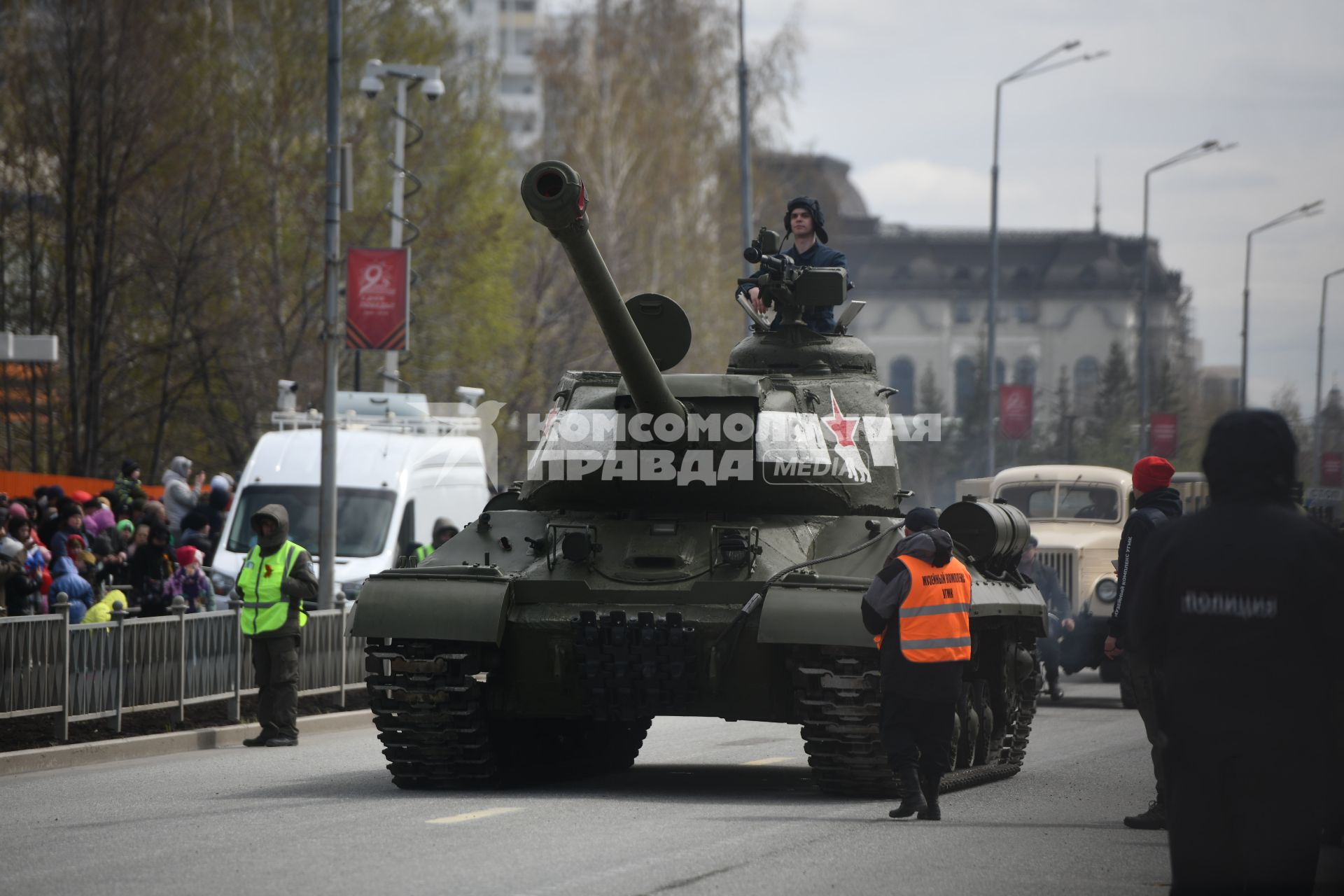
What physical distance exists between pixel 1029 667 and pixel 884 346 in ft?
277

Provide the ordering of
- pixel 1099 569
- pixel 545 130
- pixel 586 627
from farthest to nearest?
pixel 545 130 < pixel 1099 569 < pixel 586 627

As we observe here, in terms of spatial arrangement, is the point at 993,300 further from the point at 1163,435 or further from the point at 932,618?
the point at 932,618

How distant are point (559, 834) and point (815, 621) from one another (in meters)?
2.00

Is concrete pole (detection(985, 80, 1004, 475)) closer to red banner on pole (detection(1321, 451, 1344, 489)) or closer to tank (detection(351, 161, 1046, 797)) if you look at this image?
red banner on pole (detection(1321, 451, 1344, 489))

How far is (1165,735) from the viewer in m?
6.32

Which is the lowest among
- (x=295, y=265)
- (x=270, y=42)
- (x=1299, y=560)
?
(x=1299, y=560)

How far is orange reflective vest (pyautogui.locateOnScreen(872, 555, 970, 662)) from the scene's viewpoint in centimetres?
1106

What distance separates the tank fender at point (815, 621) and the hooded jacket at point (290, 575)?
5205mm

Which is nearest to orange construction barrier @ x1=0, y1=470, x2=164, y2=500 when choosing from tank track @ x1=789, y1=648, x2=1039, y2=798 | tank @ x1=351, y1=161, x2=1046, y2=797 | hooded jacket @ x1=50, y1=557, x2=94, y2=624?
hooded jacket @ x1=50, y1=557, x2=94, y2=624

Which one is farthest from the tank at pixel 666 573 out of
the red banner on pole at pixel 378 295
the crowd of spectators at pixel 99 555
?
the red banner on pole at pixel 378 295

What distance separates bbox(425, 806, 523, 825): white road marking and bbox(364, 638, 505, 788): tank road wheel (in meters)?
0.81

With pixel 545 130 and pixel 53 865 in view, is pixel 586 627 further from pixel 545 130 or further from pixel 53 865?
pixel 545 130

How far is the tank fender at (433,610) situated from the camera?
11.9 m

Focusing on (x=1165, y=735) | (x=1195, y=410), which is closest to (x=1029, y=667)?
(x=1165, y=735)
